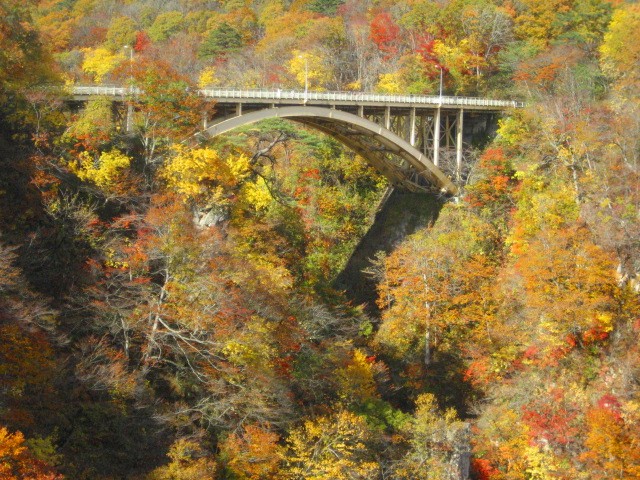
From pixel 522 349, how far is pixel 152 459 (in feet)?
47.6

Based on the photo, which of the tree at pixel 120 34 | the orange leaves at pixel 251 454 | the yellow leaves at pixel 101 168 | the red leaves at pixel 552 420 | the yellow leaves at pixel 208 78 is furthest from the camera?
the tree at pixel 120 34

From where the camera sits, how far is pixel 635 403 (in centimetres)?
2633

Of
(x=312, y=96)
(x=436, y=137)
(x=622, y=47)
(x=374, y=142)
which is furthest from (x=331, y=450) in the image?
(x=622, y=47)

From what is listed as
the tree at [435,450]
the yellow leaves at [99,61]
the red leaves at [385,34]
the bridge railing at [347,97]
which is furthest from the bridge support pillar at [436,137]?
the yellow leaves at [99,61]

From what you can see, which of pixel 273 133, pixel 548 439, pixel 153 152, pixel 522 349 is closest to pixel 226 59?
pixel 273 133

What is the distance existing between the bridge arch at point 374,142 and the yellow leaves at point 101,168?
15.3ft

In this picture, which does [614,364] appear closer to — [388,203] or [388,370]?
[388,370]

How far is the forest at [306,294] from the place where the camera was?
856 inches

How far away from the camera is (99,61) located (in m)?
60.2

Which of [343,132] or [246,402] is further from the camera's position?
[343,132]

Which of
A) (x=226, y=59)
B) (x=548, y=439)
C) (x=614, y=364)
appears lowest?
(x=548, y=439)

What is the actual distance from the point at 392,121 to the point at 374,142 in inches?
81.0

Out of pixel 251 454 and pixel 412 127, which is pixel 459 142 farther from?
pixel 251 454

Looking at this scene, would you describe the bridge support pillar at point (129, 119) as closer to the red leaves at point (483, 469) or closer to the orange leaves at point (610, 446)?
the red leaves at point (483, 469)
